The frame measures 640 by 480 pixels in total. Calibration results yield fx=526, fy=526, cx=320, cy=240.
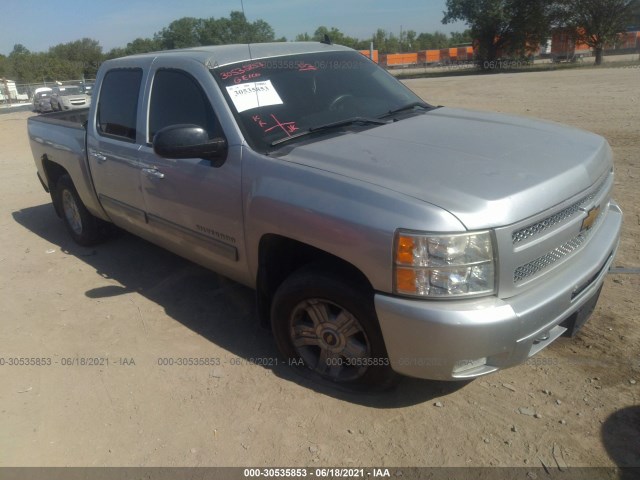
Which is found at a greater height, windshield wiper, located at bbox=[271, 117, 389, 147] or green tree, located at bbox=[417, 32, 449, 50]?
green tree, located at bbox=[417, 32, 449, 50]

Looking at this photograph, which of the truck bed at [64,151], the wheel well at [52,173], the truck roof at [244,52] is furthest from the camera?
the wheel well at [52,173]

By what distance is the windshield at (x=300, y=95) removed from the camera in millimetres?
3227

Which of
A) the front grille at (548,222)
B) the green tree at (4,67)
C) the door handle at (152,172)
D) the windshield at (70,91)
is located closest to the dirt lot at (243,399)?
the front grille at (548,222)

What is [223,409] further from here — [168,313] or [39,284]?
[39,284]

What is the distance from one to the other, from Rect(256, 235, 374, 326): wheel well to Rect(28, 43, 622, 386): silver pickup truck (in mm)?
11

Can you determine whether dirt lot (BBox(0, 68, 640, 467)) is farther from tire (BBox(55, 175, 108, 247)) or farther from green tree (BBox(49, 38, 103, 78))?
green tree (BBox(49, 38, 103, 78))

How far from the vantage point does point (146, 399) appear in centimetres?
313

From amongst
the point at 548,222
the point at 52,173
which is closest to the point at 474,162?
the point at 548,222

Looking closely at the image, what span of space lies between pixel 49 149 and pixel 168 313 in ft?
8.59

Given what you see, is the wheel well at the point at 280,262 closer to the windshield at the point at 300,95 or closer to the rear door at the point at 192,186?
the rear door at the point at 192,186

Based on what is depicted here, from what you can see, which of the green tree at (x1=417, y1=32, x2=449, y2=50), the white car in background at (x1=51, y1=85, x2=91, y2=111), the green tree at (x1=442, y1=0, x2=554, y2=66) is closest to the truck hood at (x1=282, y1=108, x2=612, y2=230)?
the white car in background at (x1=51, y1=85, x2=91, y2=111)

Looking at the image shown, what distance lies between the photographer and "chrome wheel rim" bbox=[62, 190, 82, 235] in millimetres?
5566

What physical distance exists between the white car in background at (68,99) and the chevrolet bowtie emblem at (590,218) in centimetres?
2370

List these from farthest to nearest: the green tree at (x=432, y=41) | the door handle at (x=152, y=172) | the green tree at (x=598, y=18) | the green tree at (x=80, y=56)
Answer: the green tree at (x=432, y=41) → the green tree at (x=80, y=56) → the green tree at (x=598, y=18) → the door handle at (x=152, y=172)
